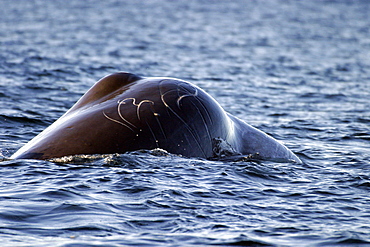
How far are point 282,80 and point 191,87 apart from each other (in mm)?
12673

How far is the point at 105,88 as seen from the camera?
8.62 meters

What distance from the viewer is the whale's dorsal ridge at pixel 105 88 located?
27.9 feet

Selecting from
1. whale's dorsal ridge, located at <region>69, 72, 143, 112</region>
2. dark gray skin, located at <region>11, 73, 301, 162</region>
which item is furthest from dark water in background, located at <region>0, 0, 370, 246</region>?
whale's dorsal ridge, located at <region>69, 72, 143, 112</region>

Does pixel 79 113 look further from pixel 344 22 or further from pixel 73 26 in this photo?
pixel 344 22

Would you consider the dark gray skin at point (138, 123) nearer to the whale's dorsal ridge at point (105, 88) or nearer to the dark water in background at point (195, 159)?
the whale's dorsal ridge at point (105, 88)

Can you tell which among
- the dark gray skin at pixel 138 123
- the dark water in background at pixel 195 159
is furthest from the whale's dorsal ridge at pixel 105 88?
the dark water in background at pixel 195 159

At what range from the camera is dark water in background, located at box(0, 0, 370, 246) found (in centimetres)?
621

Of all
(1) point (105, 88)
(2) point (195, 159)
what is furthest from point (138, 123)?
(1) point (105, 88)

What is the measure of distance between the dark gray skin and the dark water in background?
0.62 feet

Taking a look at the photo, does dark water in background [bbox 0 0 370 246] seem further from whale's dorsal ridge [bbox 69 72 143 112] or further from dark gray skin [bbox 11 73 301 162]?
whale's dorsal ridge [bbox 69 72 143 112]

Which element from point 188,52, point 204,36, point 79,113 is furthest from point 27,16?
point 79,113

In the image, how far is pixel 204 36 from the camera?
33.4 metres

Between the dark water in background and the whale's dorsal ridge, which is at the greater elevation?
the whale's dorsal ridge

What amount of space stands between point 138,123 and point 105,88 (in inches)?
42.8
